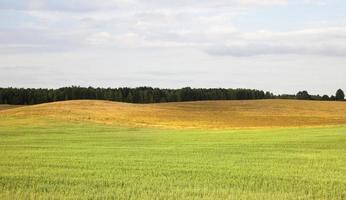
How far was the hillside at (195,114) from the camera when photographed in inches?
2068

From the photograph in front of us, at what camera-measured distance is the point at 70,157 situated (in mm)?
21906

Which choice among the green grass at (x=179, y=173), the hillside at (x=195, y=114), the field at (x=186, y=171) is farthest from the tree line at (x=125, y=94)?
the green grass at (x=179, y=173)

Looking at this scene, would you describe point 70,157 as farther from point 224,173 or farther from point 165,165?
point 224,173

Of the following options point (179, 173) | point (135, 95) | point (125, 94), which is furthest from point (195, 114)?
point (125, 94)

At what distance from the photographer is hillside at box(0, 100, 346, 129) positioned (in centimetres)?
5253

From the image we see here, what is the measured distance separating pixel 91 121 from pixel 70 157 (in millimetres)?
30356

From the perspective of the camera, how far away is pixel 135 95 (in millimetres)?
102312

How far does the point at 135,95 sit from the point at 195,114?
44077 millimetres

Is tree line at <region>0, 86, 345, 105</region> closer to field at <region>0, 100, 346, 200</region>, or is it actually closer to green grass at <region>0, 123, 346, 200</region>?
field at <region>0, 100, 346, 200</region>

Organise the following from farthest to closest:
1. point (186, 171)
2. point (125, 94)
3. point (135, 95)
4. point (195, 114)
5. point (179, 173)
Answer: point (125, 94) → point (135, 95) → point (195, 114) → point (186, 171) → point (179, 173)

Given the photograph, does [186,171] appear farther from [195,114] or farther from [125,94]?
[125,94]

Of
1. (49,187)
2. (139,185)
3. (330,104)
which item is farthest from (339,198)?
(330,104)

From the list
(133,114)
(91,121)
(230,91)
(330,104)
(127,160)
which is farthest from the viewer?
(230,91)

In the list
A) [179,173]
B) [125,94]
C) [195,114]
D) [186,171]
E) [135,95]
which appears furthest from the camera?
[125,94]
